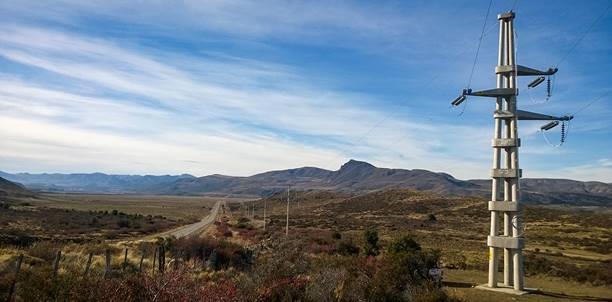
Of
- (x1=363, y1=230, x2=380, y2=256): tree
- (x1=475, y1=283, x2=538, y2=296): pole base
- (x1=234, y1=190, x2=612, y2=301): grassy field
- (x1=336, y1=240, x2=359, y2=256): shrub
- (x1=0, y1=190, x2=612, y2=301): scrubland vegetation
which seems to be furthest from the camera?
(x1=336, y1=240, x2=359, y2=256): shrub

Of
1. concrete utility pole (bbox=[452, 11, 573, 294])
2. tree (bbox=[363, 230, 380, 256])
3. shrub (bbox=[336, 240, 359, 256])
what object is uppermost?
concrete utility pole (bbox=[452, 11, 573, 294])

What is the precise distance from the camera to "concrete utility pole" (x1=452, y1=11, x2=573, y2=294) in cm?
2211

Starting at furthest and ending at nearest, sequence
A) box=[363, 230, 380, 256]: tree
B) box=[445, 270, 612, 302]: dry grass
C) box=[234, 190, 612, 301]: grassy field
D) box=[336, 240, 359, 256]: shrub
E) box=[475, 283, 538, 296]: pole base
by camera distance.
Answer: box=[336, 240, 359, 256]: shrub < box=[363, 230, 380, 256]: tree < box=[234, 190, 612, 301]: grassy field < box=[475, 283, 538, 296]: pole base < box=[445, 270, 612, 302]: dry grass

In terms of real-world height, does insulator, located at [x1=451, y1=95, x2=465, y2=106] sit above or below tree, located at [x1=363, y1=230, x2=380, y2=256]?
above

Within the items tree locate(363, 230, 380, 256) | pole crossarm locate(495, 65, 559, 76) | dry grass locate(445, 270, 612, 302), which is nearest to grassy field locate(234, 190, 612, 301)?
dry grass locate(445, 270, 612, 302)

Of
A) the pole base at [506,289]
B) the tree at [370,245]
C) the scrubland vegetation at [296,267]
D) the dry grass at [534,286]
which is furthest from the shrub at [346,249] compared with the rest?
the pole base at [506,289]

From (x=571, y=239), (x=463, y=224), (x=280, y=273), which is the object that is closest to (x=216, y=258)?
(x=280, y=273)

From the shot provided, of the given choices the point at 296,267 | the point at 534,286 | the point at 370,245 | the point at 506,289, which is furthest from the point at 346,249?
the point at 296,267

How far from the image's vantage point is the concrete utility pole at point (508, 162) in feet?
72.5

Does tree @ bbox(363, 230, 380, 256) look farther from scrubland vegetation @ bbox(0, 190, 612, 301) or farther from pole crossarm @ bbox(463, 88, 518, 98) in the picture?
pole crossarm @ bbox(463, 88, 518, 98)

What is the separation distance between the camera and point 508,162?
22578 mm

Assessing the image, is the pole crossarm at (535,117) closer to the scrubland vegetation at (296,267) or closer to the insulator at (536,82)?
the insulator at (536,82)

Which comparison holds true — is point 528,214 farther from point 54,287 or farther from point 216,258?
point 54,287

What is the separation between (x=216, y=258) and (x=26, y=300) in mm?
15025
